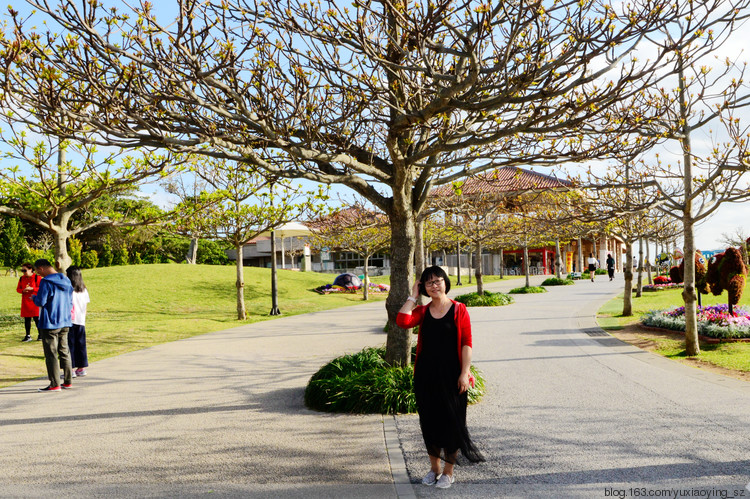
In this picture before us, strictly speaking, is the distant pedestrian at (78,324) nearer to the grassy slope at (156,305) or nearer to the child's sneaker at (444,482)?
the grassy slope at (156,305)

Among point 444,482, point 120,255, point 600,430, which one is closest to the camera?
point 444,482

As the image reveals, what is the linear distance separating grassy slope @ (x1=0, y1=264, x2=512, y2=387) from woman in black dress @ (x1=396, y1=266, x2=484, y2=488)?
758cm

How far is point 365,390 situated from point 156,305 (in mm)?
18118

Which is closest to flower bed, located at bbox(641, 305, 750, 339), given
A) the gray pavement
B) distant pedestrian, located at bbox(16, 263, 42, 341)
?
the gray pavement

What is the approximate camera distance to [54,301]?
7887 millimetres

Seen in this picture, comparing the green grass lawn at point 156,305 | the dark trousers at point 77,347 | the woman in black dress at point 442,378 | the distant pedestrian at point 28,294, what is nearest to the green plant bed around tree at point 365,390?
the woman in black dress at point 442,378

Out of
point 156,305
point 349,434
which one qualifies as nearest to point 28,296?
point 156,305

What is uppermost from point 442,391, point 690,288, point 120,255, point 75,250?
point 75,250

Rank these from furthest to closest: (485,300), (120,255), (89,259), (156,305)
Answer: (120,255)
(89,259)
(156,305)
(485,300)

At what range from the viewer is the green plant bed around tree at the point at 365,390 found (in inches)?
251

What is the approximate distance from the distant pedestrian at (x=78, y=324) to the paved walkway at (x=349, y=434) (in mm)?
440

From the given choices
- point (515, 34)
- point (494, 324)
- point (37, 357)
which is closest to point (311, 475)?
point (515, 34)

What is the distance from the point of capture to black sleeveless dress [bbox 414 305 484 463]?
4254 mm

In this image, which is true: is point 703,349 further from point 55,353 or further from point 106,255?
point 106,255
